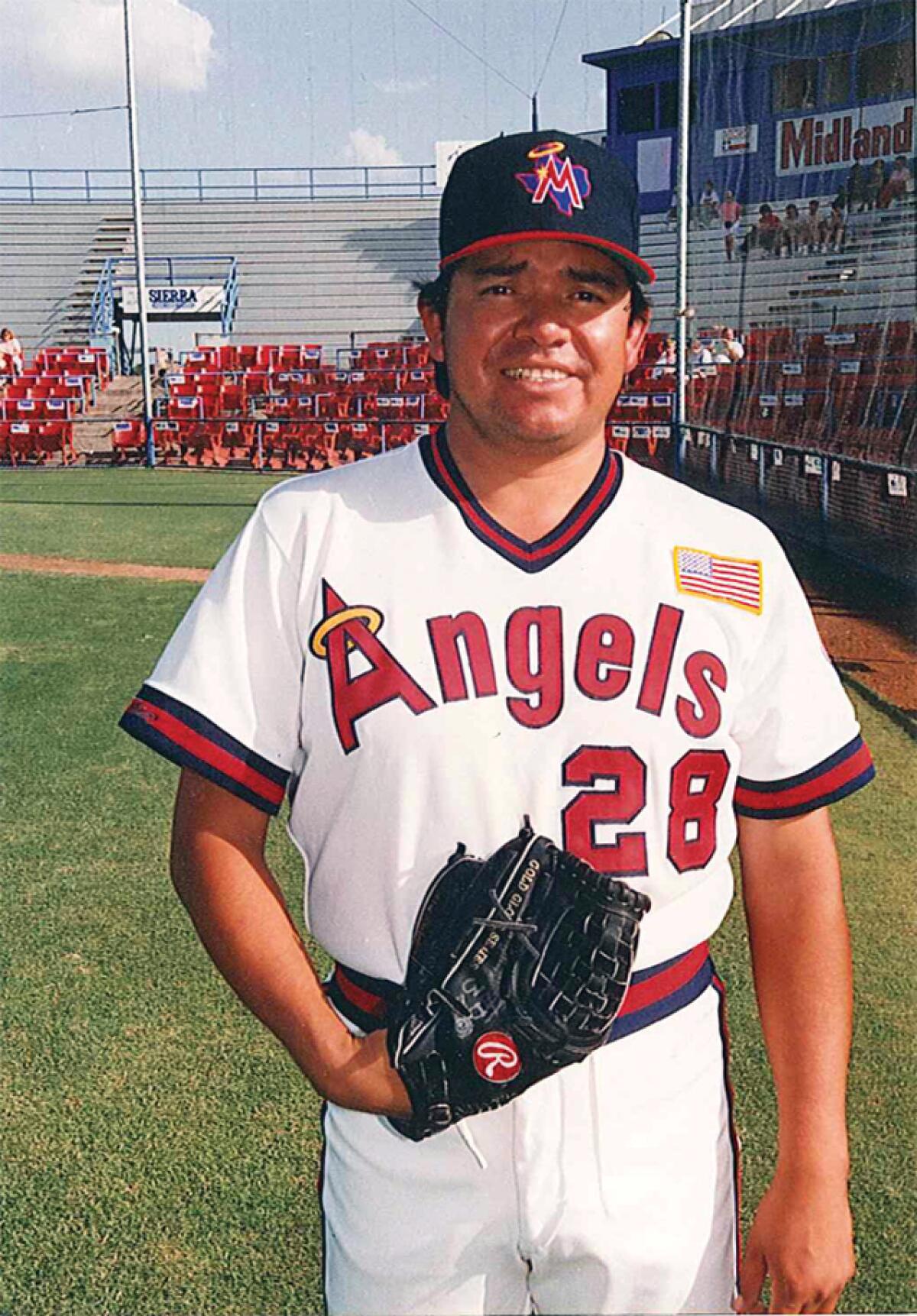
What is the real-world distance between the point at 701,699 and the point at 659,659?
68mm

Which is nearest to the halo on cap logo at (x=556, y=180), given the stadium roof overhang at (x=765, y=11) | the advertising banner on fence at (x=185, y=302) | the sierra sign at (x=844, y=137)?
the stadium roof overhang at (x=765, y=11)

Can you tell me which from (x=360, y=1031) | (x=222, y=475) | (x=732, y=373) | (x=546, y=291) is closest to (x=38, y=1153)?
(x=360, y=1031)

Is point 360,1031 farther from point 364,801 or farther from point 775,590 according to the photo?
point 775,590

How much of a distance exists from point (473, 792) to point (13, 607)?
297 inches

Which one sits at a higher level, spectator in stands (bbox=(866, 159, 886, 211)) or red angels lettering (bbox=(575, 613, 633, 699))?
spectator in stands (bbox=(866, 159, 886, 211))

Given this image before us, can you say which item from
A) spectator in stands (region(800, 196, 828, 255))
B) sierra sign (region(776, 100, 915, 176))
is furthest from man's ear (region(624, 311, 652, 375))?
spectator in stands (region(800, 196, 828, 255))

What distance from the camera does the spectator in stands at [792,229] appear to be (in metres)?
9.98

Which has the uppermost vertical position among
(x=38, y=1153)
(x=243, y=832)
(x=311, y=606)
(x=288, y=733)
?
(x=311, y=606)

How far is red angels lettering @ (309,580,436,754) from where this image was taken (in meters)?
1.39

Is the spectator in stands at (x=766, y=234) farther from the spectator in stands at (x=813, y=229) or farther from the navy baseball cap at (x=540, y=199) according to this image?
the navy baseball cap at (x=540, y=199)

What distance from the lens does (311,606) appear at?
1.40 metres

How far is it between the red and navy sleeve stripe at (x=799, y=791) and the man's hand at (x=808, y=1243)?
0.42 metres

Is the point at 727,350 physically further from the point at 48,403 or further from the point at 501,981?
the point at 48,403

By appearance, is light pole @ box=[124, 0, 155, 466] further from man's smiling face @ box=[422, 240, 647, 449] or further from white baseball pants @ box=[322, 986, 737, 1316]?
white baseball pants @ box=[322, 986, 737, 1316]
